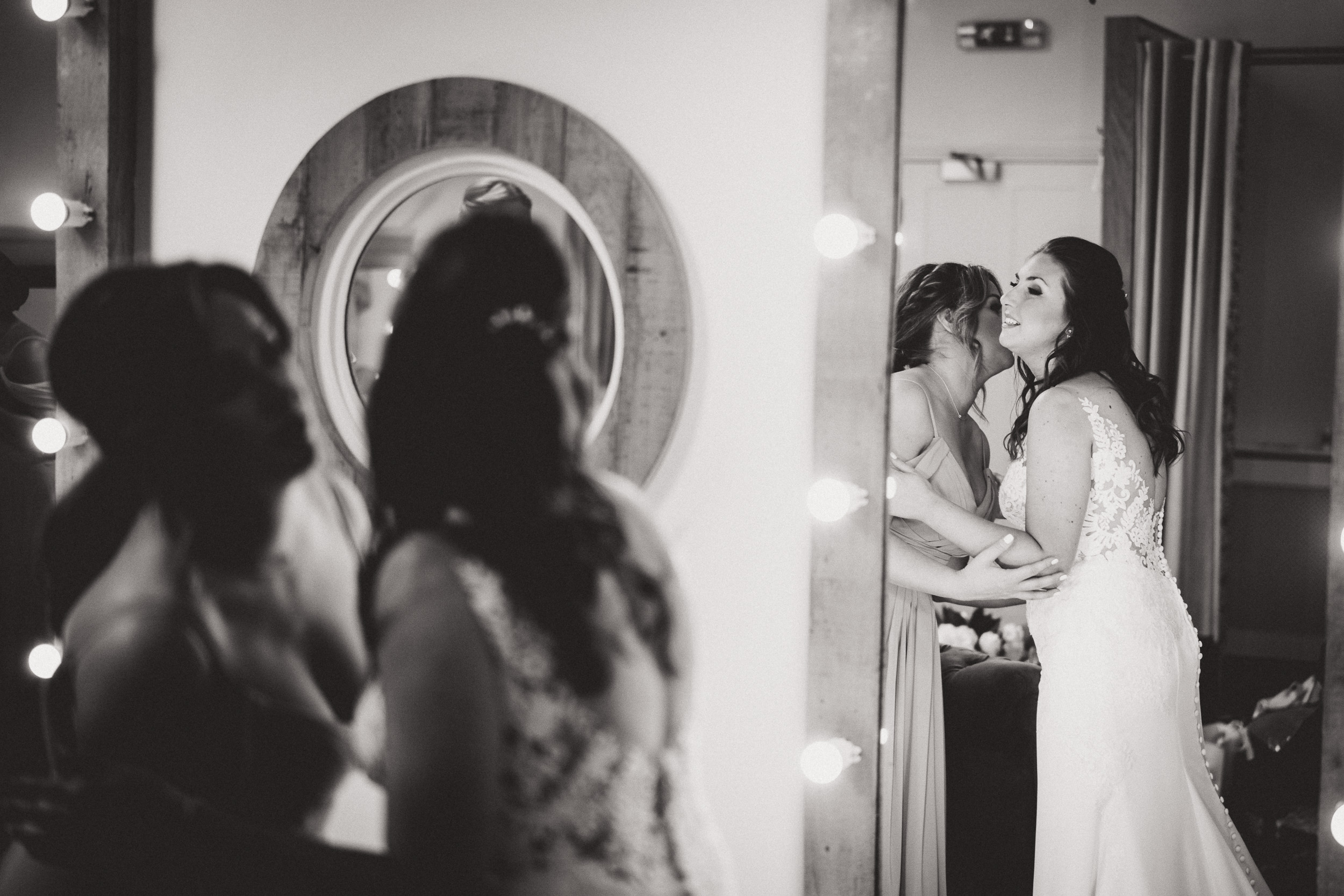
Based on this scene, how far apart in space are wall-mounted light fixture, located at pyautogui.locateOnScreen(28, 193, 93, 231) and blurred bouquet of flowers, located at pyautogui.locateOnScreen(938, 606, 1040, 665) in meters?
1.50

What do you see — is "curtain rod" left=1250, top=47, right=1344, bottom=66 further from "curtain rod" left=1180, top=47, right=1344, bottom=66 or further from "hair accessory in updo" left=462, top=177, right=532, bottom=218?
"hair accessory in updo" left=462, top=177, right=532, bottom=218

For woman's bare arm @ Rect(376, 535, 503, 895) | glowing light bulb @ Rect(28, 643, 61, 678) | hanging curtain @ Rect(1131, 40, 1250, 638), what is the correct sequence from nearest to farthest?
woman's bare arm @ Rect(376, 535, 503, 895)
glowing light bulb @ Rect(28, 643, 61, 678)
hanging curtain @ Rect(1131, 40, 1250, 638)

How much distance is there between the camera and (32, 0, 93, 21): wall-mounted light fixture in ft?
5.48

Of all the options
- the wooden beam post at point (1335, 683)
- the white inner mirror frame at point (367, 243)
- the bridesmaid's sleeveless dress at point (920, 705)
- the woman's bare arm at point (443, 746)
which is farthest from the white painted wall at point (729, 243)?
the wooden beam post at point (1335, 683)

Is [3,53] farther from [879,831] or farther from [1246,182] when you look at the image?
[1246,182]

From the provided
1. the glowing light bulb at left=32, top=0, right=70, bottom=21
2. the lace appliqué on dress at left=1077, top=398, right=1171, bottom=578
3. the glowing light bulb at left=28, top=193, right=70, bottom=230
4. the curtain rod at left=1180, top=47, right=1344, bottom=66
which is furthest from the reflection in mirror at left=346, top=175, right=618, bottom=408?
the curtain rod at left=1180, top=47, right=1344, bottom=66

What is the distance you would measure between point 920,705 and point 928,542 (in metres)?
0.27

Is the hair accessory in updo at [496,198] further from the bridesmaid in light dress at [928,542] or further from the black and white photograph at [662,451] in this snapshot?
the bridesmaid in light dress at [928,542]

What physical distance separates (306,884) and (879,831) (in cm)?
80

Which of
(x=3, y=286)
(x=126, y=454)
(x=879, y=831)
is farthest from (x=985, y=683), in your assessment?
(x=3, y=286)

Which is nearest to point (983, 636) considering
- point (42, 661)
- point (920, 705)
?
point (920, 705)

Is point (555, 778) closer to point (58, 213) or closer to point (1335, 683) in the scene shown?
point (1335, 683)

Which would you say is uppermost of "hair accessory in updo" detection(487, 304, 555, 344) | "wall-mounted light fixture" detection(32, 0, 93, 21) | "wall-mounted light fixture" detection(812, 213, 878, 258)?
"wall-mounted light fixture" detection(32, 0, 93, 21)

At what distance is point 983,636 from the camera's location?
5.91 ft
